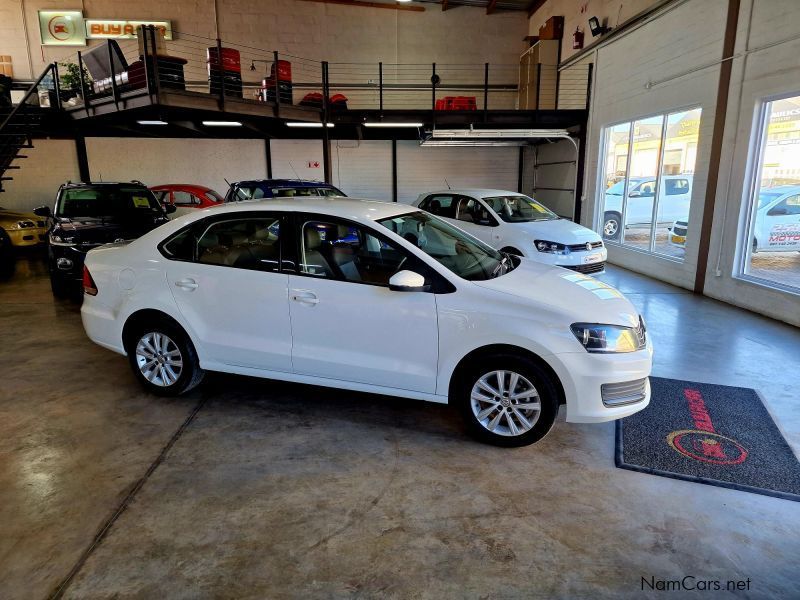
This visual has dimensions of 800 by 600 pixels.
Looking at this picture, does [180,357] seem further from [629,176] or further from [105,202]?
[629,176]

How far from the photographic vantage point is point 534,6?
51.1ft

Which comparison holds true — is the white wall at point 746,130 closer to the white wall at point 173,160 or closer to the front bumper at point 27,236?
the white wall at point 173,160

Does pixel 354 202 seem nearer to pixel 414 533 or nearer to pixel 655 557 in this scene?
pixel 414 533

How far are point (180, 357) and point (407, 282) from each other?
6.65ft

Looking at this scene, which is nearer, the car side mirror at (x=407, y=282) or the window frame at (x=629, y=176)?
the car side mirror at (x=407, y=282)

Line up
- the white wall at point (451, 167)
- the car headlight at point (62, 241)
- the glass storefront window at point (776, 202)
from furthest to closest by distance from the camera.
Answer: the white wall at point (451, 167) < the car headlight at point (62, 241) < the glass storefront window at point (776, 202)

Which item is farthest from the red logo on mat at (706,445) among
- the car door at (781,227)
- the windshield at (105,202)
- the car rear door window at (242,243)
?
the windshield at (105,202)

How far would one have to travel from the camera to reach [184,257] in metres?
3.95

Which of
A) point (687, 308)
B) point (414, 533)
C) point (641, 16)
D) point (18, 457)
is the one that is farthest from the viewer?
point (641, 16)

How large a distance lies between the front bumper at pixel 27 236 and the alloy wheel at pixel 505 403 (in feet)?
39.1

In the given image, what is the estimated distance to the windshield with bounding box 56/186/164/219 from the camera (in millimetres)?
7984

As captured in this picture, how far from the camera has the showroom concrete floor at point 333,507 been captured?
2.35 metres

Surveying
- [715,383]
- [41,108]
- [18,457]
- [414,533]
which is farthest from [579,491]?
[41,108]

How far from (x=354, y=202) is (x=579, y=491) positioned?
2572 millimetres
